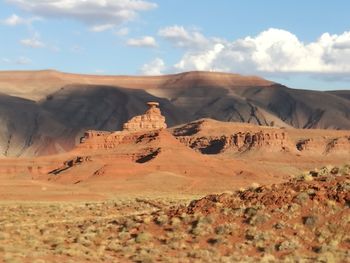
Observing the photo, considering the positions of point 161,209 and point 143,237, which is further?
point 161,209

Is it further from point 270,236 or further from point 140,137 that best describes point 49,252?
point 140,137

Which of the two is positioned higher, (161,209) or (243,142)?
(161,209)

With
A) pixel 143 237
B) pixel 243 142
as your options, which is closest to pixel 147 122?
pixel 243 142

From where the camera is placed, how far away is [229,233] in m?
23.3

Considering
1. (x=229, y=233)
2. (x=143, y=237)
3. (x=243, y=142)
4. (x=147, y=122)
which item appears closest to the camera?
(x=229, y=233)

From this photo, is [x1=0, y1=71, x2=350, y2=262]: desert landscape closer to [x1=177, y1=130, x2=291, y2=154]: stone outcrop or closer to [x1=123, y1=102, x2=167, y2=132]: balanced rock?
[x1=123, y1=102, x2=167, y2=132]: balanced rock

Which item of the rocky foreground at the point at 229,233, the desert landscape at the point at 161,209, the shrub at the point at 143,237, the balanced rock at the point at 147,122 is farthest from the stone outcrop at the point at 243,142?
the shrub at the point at 143,237

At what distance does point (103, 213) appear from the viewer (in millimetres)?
40906

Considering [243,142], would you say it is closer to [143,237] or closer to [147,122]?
[147,122]

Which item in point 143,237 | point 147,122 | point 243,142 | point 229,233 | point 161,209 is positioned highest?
point 147,122

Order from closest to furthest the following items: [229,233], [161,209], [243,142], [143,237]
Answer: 1. [229,233]
2. [143,237]
3. [161,209]
4. [243,142]

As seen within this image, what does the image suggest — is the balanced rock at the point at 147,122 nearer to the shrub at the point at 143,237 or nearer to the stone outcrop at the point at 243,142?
the stone outcrop at the point at 243,142

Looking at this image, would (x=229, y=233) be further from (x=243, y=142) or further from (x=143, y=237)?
(x=243, y=142)

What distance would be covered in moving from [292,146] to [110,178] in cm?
6300
